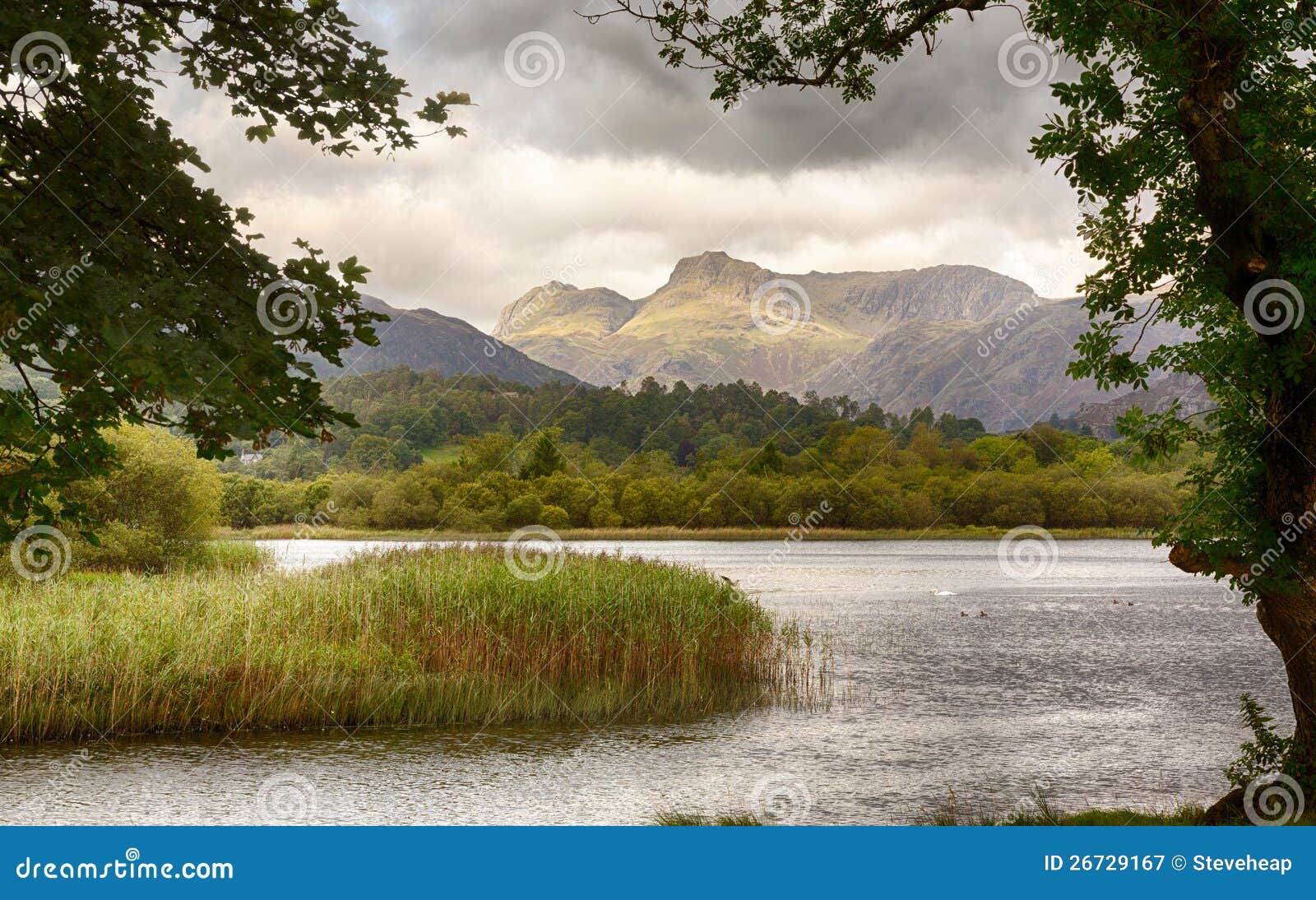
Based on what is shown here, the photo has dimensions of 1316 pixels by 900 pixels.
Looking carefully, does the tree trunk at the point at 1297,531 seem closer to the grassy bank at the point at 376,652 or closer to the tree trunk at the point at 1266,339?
the tree trunk at the point at 1266,339

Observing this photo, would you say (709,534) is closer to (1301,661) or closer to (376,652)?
(376,652)

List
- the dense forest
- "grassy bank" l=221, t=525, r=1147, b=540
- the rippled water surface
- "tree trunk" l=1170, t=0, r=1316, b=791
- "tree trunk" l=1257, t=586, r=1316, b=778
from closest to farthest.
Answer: "tree trunk" l=1170, t=0, r=1316, b=791, "tree trunk" l=1257, t=586, r=1316, b=778, the rippled water surface, "grassy bank" l=221, t=525, r=1147, b=540, the dense forest

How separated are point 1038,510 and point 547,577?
102 metres

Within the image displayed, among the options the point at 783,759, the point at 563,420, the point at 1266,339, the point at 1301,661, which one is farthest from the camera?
the point at 563,420

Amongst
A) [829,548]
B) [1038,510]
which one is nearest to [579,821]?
[829,548]

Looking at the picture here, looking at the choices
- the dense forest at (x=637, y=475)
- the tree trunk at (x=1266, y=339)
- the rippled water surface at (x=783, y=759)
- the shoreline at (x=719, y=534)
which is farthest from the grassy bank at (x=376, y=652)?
the shoreline at (x=719, y=534)

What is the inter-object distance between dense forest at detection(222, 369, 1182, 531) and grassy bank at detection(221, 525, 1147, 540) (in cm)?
128

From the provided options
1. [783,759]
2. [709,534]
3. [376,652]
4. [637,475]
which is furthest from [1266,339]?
[637,475]

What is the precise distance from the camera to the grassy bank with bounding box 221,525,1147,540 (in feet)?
319

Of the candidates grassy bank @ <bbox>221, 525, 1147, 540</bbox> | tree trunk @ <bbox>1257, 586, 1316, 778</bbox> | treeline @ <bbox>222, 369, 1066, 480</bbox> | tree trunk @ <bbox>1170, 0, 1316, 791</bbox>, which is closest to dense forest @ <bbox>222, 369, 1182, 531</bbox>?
treeline @ <bbox>222, 369, 1066, 480</bbox>

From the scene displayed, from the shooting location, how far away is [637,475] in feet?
410

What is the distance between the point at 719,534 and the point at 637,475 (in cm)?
2067

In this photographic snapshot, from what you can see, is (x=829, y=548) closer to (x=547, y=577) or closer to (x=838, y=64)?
(x=547, y=577)

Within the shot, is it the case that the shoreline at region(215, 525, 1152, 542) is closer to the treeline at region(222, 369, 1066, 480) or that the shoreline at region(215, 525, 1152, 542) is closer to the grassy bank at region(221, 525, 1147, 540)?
the grassy bank at region(221, 525, 1147, 540)
